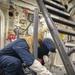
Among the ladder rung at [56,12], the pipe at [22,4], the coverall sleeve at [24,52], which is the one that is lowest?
the coverall sleeve at [24,52]

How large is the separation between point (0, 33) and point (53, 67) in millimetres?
2327

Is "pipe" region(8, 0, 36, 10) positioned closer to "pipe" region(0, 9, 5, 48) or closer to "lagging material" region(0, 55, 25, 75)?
"pipe" region(0, 9, 5, 48)

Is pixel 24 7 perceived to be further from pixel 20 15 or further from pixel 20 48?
pixel 20 48

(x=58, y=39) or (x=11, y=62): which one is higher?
(x=58, y=39)

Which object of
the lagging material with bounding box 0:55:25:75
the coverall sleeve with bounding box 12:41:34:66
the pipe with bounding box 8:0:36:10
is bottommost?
the lagging material with bounding box 0:55:25:75

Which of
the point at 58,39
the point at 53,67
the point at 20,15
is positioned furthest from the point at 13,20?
the point at 58,39

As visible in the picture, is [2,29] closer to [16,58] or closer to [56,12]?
[16,58]

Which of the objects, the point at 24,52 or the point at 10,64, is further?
the point at 10,64

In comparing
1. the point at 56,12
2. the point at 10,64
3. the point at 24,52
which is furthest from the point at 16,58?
the point at 56,12

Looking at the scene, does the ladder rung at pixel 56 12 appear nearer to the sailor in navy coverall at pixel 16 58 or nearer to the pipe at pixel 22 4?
the sailor in navy coverall at pixel 16 58

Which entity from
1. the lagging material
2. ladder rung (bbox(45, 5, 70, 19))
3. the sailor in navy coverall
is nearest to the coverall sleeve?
the sailor in navy coverall

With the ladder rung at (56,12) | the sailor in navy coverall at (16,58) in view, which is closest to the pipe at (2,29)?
the sailor in navy coverall at (16,58)

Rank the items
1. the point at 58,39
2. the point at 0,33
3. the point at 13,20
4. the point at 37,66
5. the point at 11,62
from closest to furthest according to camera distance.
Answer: the point at 58,39 → the point at 37,66 → the point at 11,62 → the point at 0,33 → the point at 13,20

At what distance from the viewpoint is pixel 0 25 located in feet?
16.2
